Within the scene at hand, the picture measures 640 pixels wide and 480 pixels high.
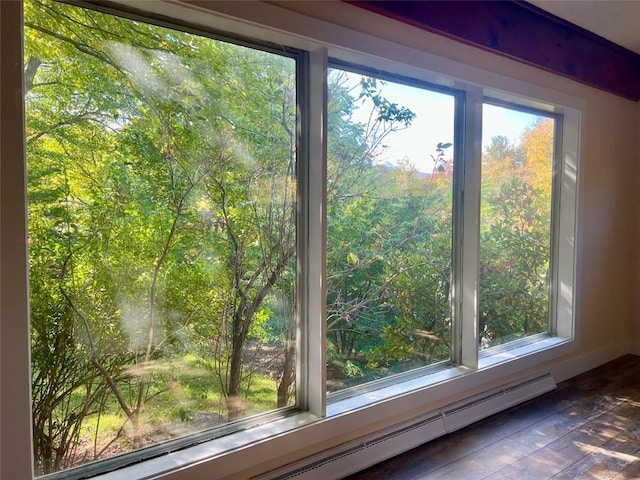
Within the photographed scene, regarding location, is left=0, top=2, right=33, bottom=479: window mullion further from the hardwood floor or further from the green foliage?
the hardwood floor

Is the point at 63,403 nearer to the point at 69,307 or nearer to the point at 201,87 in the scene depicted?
the point at 69,307

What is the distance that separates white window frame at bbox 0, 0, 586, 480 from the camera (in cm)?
133

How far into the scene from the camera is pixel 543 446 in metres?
2.31

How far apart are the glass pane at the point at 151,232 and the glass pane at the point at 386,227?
263 mm

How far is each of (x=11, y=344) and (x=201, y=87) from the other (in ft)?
3.66

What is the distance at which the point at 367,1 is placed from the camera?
79.4 inches

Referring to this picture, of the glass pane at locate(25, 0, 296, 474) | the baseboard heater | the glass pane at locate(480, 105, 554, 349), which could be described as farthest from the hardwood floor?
the glass pane at locate(25, 0, 296, 474)

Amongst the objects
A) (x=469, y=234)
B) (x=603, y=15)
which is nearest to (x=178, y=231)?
(x=469, y=234)

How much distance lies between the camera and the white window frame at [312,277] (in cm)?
133

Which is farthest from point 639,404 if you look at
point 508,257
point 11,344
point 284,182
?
point 11,344

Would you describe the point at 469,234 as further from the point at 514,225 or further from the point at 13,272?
the point at 13,272

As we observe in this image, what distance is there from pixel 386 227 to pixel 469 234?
62 centimetres

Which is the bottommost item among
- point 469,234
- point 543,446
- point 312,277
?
point 543,446

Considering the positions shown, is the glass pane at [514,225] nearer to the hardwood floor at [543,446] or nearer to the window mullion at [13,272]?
the hardwood floor at [543,446]
